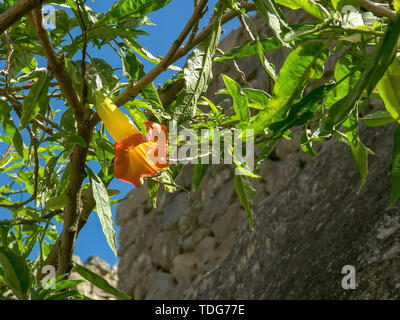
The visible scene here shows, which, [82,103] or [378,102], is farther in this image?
[378,102]

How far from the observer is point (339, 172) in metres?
3.02

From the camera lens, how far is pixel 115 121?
2.31 ft

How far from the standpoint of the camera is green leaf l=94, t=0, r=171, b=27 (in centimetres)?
69

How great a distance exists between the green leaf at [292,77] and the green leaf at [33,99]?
1.31ft

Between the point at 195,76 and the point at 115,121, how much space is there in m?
0.20

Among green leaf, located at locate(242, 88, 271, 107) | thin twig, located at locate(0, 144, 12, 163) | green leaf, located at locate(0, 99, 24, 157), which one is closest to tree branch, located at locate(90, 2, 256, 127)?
green leaf, located at locate(242, 88, 271, 107)

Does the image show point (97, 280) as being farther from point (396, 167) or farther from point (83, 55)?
point (396, 167)

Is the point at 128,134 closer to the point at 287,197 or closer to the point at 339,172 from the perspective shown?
the point at 339,172

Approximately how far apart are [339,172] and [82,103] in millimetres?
2459

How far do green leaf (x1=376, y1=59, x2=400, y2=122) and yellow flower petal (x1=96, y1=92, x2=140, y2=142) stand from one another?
34 centimetres

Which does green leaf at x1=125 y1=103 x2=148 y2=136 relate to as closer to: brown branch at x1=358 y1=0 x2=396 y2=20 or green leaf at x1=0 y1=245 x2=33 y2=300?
green leaf at x1=0 y1=245 x2=33 y2=300

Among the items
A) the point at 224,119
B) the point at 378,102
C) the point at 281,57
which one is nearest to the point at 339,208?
the point at 378,102

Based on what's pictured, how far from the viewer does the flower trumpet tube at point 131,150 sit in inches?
26.5

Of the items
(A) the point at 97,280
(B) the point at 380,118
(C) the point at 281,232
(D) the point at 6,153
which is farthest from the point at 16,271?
(C) the point at 281,232
